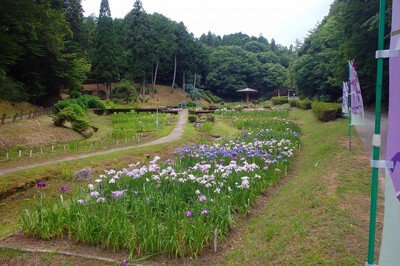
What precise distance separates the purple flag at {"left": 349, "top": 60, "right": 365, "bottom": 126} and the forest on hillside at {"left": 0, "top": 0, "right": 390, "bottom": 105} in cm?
449

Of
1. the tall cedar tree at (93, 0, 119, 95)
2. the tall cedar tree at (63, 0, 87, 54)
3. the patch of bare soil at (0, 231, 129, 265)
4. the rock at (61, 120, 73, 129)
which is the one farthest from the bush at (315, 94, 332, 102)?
the patch of bare soil at (0, 231, 129, 265)

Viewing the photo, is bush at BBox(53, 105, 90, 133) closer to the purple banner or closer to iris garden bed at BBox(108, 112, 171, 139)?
iris garden bed at BBox(108, 112, 171, 139)

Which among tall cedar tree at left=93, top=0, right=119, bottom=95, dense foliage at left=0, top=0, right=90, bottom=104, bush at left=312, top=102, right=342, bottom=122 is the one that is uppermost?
tall cedar tree at left=93, top=0, right=119, bottom=95

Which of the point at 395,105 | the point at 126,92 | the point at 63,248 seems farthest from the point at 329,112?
the point at 126,92

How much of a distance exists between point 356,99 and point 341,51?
14.5 metres

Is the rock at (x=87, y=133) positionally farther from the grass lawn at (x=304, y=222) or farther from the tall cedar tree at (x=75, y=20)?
the tall cedar tree at (x=75, y=20)

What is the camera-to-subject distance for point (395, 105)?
2100mm

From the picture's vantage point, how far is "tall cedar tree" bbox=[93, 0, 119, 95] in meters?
38.4

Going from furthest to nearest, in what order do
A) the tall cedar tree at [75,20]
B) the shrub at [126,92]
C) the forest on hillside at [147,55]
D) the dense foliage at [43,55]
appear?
the shrub at [126,92], the tall cedar tree at [75,20], the forest on hillside at [147,55], the dense foliage at [43,55]

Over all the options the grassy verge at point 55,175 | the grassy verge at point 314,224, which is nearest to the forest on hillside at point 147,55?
the grassy verge at point 55,175

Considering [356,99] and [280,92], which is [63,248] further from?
[280,92]

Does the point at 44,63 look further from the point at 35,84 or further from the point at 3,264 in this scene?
the point at 3,264

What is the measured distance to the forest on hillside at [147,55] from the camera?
13.2m

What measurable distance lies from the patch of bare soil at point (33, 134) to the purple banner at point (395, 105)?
48.9 feet
